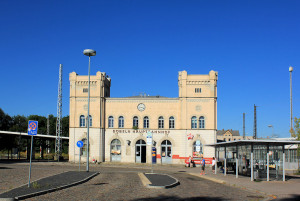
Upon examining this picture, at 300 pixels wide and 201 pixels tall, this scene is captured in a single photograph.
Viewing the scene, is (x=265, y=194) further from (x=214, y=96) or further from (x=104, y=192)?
(x=214, y=96)

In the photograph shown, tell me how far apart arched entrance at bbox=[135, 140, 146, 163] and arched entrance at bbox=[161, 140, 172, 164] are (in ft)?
8.36

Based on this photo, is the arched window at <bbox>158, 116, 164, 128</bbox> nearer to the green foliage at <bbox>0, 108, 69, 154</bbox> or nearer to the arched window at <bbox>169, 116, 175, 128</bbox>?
the arched window at <bbox>169, 116, 175, 128</bbox>

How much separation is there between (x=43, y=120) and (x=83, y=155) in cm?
6639

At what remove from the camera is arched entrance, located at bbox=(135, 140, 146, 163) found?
46.3m

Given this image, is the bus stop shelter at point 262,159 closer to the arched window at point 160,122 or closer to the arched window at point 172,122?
the arched window at point 172,122

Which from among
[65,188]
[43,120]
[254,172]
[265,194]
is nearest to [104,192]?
[65,188]

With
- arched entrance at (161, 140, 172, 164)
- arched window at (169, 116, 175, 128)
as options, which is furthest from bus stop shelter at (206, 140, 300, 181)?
arched window at (169, 116, 175, 128)

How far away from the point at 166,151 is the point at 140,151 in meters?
3.36

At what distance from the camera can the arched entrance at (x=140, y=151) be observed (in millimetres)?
46312

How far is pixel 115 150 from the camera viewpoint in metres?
46.7

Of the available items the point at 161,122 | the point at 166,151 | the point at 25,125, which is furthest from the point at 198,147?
the point at 25,125

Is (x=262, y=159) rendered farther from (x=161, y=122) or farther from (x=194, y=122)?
(x=161, y=122)

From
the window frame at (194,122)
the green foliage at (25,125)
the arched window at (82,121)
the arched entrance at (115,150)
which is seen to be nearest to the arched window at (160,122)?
the window frame at (194,122)

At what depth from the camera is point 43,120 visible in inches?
4289
